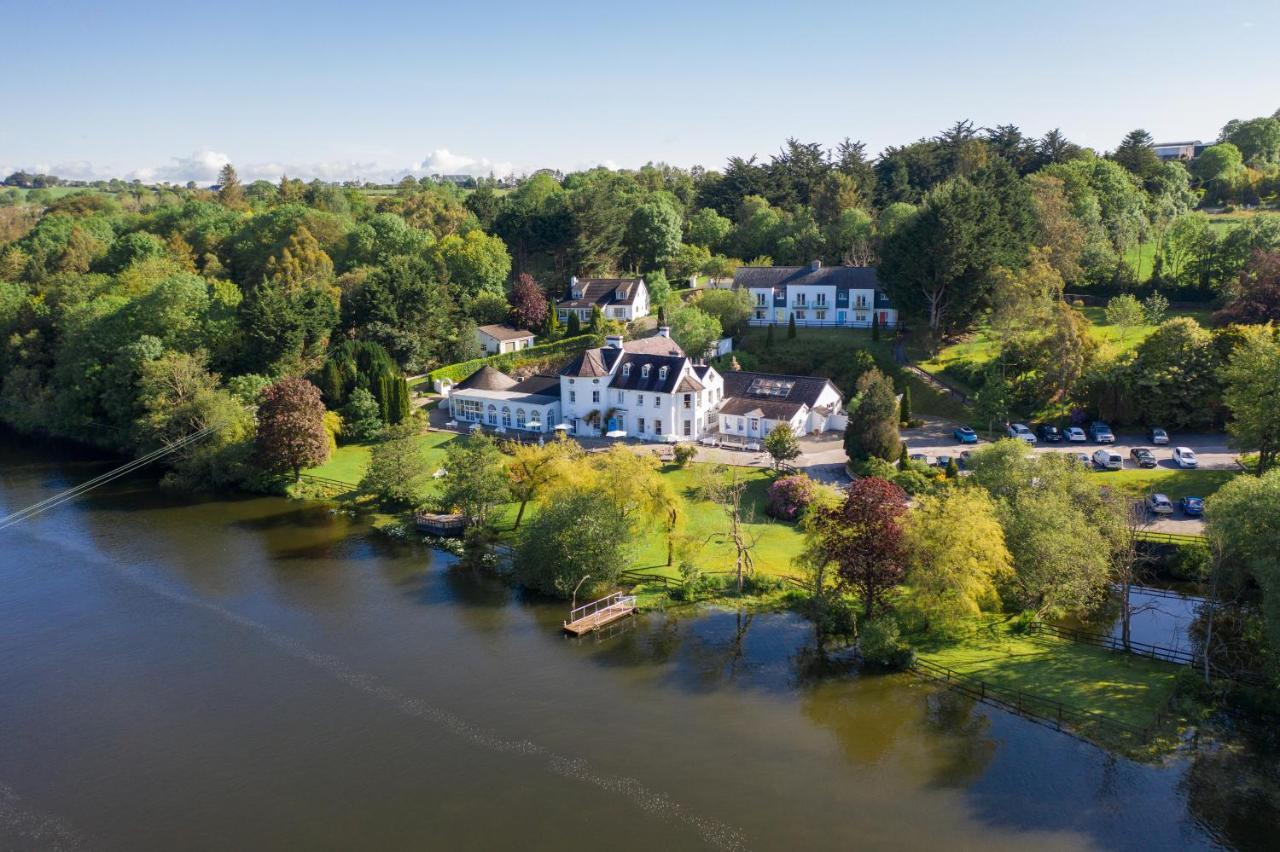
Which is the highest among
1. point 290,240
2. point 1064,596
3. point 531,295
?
point 290,240

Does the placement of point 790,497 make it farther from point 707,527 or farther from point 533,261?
point 533,261

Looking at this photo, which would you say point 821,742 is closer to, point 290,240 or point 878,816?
point 878,816

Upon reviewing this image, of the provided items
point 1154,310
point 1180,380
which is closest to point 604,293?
point 1154,310

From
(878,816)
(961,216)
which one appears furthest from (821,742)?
(961,216)

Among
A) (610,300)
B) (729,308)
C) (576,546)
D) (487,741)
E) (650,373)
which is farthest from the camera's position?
A: (610,300)

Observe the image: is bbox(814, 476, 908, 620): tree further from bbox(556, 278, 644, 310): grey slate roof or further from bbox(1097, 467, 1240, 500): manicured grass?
bbox(556, 278, 644, 310): grey slate roof

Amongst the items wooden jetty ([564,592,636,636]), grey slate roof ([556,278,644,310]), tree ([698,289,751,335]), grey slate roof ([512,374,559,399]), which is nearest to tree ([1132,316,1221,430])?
tree ([698,289,751,335])

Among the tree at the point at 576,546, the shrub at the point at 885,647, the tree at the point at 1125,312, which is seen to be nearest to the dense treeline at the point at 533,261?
the tree at the point at 1125,312
